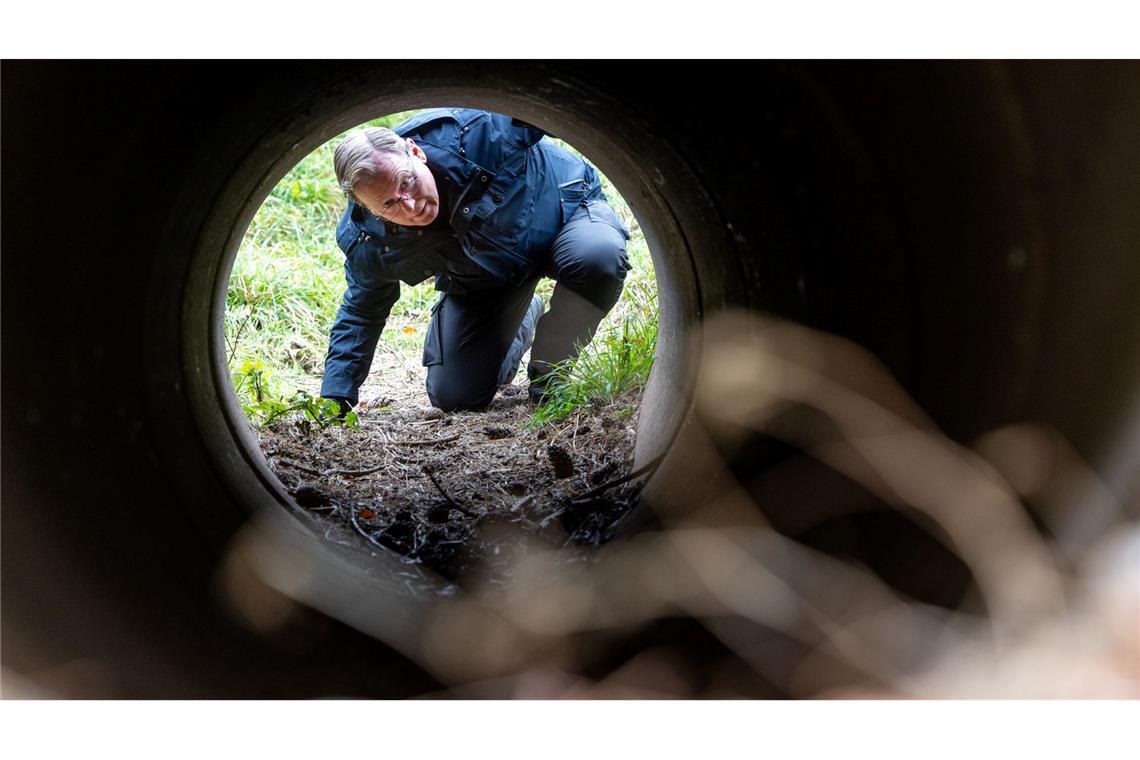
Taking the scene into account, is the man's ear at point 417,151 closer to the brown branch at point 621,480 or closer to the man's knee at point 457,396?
the man's knee at point 457,396

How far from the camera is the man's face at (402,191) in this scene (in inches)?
150

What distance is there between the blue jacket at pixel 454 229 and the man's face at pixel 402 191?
4.4 inches

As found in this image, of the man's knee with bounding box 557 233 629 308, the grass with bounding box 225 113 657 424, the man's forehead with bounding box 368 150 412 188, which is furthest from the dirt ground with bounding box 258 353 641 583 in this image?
the man's forehead with bounding box 368 150 412 188

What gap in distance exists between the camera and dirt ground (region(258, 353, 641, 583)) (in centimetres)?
248

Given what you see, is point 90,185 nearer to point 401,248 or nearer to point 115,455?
point 115,455

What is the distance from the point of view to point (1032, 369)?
1.42 metres

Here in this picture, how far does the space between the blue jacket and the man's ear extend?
0.04 meters

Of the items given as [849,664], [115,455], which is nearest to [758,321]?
[849,664]

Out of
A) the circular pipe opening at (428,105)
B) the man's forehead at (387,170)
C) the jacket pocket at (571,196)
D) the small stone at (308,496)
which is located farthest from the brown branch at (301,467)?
the jacket pocket at (571,196)

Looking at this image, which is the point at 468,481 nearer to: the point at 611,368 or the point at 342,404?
the point at 611,368

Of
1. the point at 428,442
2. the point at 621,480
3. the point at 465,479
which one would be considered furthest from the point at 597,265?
the point at 621,480

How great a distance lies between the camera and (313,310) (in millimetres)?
5516

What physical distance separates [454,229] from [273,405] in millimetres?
1085

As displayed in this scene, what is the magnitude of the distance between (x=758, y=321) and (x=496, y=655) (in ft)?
2.59
